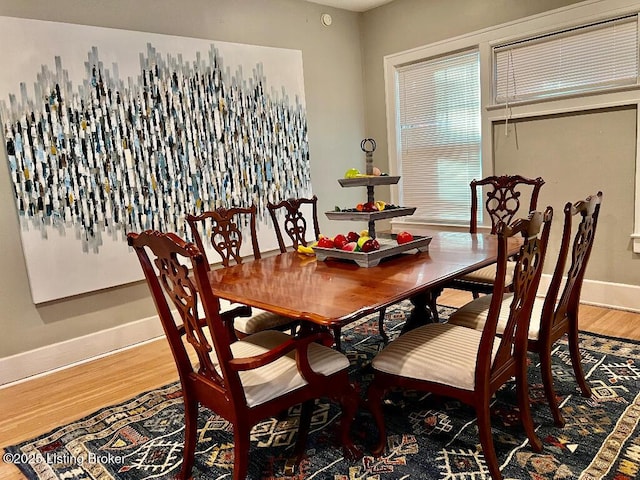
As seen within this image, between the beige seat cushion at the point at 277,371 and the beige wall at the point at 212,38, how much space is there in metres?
1.80

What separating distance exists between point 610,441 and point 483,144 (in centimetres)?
274

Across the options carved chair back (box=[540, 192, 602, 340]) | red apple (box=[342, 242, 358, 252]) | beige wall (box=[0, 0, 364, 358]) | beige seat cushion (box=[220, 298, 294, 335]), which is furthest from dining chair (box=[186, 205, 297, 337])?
carved chair back (box=[540, 192, 602, 340])

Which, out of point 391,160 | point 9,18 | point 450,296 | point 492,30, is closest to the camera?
point 9,18

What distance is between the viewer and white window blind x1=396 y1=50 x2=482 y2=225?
4.29 meters

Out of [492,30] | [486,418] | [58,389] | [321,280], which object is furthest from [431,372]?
[492,30]

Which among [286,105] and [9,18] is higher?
[9,18]

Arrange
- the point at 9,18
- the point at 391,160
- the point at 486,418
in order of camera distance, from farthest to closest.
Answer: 1. the point at 391,160
2. the point at 9,18
3. the point at 486,418

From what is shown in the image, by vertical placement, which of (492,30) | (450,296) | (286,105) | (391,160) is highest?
(492,30)

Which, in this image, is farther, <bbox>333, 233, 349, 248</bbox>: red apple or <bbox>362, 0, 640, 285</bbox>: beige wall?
<bbox>362, 0, 640, 285</bbox>: beige wall

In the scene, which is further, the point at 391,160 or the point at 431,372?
the point at 391,160

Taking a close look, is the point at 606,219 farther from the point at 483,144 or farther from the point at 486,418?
the point at 486,418

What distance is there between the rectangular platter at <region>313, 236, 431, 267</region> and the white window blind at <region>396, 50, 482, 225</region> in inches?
80.6

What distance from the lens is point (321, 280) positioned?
212cm

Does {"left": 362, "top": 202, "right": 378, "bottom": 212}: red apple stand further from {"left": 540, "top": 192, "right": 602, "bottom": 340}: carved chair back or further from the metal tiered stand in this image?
{"left": 540, "top": 192, "right": 602, "bottom": 340}: carved chair back
